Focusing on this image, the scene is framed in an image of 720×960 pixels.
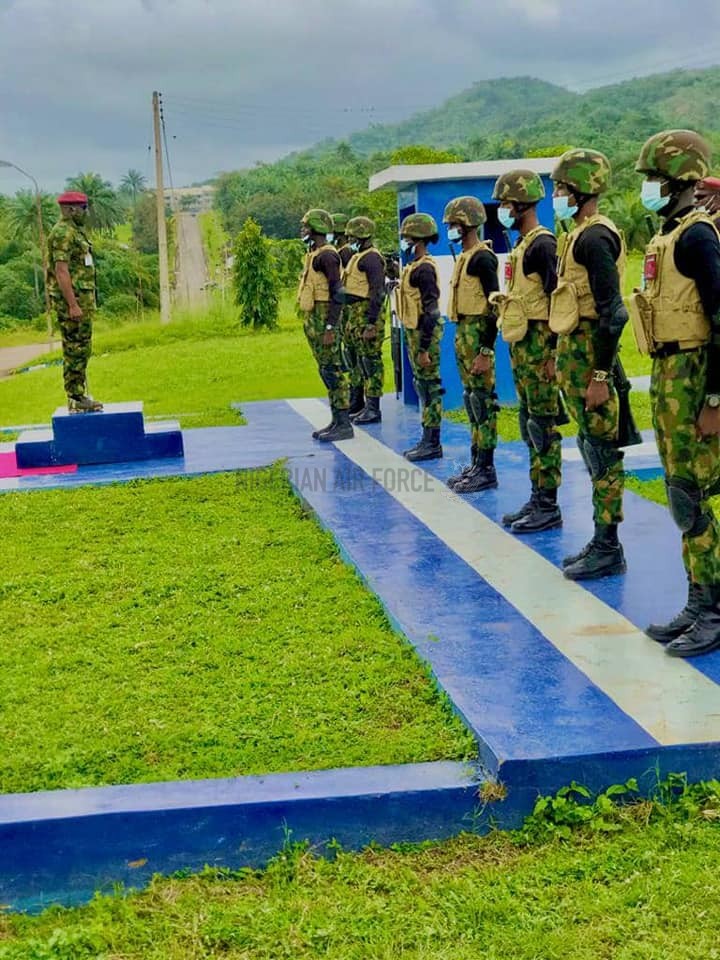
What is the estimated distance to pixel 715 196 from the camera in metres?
6.86

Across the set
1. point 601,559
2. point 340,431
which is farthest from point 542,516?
point 340,431

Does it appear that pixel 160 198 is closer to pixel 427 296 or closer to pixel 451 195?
pixel 451 195

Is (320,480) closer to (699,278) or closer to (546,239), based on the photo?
(546,239)

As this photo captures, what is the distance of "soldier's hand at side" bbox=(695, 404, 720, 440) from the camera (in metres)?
3.59

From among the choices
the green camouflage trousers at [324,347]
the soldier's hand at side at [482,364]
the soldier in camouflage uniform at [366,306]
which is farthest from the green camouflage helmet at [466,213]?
the soldier in camouflage uniform at [366,306]

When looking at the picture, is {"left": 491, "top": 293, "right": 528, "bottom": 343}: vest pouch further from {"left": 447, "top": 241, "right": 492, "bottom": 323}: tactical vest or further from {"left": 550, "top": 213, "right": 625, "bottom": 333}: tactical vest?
{"left": 447, "top": 241, "right": 492, "bottom": 323}: tactical vest

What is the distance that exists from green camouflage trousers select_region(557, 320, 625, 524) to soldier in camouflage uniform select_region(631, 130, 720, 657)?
731 millimetres

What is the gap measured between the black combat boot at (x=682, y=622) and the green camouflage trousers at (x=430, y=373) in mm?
3721

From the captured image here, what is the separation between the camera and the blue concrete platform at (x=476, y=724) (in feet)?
9.59

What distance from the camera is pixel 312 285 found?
8.34 meters

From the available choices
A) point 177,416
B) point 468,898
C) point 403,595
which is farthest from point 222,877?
point 177,416

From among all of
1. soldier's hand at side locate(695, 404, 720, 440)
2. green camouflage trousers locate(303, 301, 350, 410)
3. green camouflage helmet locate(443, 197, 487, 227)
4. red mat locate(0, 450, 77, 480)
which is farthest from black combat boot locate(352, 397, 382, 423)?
soldier's hand at side locate(695, 404, 720, 440)

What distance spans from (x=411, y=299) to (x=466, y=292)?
1115 mm

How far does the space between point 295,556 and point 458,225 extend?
86.3 inches
